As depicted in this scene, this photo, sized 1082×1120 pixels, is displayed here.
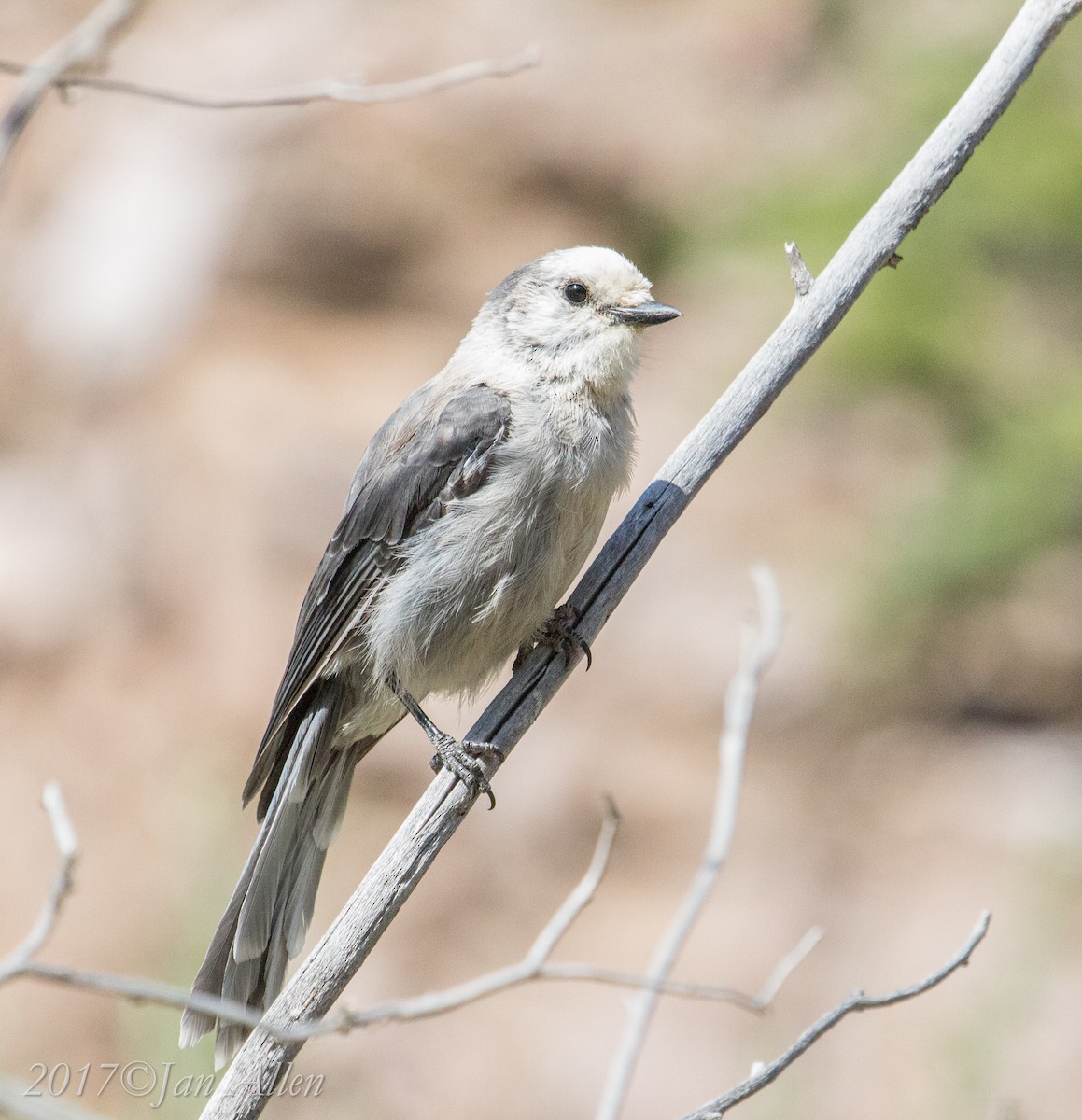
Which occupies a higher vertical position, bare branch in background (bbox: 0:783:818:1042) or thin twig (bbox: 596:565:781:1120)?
bare branch in background (bbox: 0:783:818:1042)

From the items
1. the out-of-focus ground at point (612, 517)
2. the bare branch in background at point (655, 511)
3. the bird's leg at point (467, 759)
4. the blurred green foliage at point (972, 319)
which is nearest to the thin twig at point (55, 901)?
the bare branch in background at point (655, 511)

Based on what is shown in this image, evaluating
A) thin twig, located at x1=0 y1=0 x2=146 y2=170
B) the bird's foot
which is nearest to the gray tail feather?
the bird's foot

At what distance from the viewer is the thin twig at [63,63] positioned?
182 centimetres

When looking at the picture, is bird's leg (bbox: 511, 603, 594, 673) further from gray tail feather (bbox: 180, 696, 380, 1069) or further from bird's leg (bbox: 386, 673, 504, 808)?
gray tail feather (bbox: 180, 696, 380, 1069)

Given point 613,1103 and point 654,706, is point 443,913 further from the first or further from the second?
point 613,1103

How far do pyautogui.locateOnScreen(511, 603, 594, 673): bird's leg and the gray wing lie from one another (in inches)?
16.7

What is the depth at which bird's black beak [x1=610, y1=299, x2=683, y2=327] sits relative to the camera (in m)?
3.63

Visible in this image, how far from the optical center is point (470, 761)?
3.02m

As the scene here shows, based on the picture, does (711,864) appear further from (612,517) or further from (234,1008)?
(612,517)

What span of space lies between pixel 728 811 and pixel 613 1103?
1.81ft

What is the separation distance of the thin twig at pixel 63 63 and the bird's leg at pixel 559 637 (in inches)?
64.2

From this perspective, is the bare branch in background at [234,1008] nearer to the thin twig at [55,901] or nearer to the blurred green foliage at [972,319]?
the thin twig at [55,901]

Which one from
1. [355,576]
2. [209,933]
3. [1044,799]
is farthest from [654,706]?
[355,576]

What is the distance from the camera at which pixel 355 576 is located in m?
3.70
